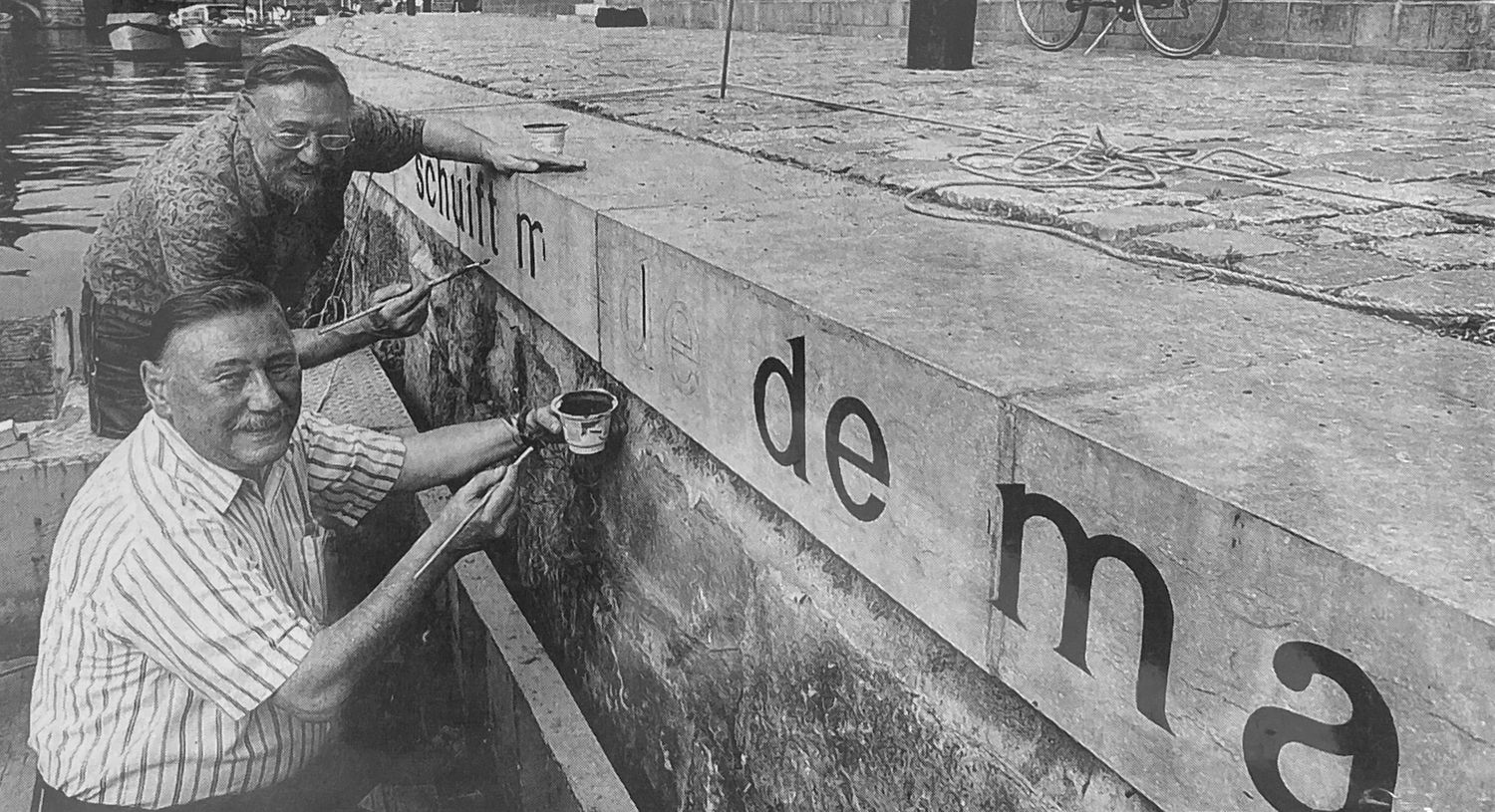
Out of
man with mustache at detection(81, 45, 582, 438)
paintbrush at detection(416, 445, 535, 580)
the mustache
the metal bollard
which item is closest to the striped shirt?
the mustache

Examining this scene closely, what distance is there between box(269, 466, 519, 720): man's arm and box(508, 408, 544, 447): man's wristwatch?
36cm

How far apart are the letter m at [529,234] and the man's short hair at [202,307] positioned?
3.68ft

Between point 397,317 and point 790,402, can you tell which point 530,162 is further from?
point 790,402

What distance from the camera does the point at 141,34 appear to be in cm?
4762

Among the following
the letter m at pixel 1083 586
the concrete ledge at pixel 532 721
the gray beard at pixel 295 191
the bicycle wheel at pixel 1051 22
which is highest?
the bicycle wheel at pixel 1051 22

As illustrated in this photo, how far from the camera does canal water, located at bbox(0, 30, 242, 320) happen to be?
15031 mm

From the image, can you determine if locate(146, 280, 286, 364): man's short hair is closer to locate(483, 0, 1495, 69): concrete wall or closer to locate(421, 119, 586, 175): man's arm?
locate(421, 119, 586, 175): man's arm

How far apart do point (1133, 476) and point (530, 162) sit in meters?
2.99

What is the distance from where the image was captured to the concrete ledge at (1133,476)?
4.33 feet

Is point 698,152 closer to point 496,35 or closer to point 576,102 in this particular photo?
point 576,102

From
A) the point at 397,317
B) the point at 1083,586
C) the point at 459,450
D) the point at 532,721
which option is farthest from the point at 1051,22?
A: the point at 1083,586

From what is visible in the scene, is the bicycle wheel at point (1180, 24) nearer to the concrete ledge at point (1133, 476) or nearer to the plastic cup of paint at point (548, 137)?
the plastic cup of paint at point (548, 137)

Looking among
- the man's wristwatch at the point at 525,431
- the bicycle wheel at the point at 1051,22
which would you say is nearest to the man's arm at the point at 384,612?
the man's wristwatch at the point at 525,431

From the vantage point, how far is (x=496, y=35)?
1739 cm
